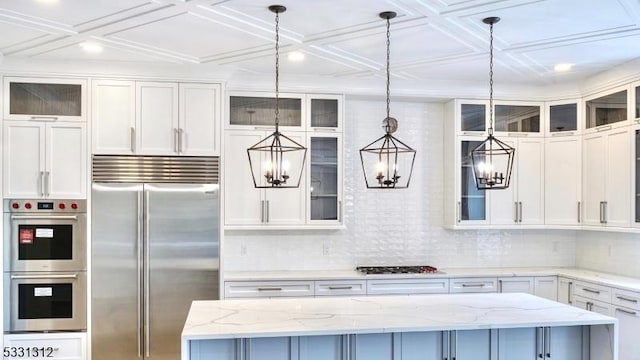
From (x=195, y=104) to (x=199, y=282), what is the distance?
1.56 meters

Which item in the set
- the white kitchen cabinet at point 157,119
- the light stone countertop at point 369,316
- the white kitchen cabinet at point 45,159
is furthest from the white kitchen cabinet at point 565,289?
the white kitchen cabinet at point 45,159

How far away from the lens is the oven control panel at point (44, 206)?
422cm

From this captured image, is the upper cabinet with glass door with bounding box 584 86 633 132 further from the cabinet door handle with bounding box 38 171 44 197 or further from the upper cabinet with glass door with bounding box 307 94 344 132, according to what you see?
the cabinet door handle with bounding box 38 171 44 197

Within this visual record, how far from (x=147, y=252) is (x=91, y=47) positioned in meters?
1.72

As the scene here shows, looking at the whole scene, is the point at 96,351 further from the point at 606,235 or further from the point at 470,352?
the point at 606,235

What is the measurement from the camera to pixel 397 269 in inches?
199

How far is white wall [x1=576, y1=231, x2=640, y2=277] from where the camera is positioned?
467 centimetres

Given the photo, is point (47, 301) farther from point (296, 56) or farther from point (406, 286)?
point (406, 286)

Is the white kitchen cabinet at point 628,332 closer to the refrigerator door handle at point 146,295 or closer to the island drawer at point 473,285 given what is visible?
the island drawer at point 473,285

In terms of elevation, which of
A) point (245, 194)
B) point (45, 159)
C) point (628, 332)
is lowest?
point (628, 332)

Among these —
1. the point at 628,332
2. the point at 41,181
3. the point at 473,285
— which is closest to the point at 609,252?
the point at 628,332

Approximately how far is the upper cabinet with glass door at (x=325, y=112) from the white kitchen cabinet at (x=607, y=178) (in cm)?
245

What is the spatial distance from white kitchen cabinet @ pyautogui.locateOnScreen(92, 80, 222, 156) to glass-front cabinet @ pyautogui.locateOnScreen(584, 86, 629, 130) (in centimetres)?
355

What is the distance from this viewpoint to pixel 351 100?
5289 millimetres
